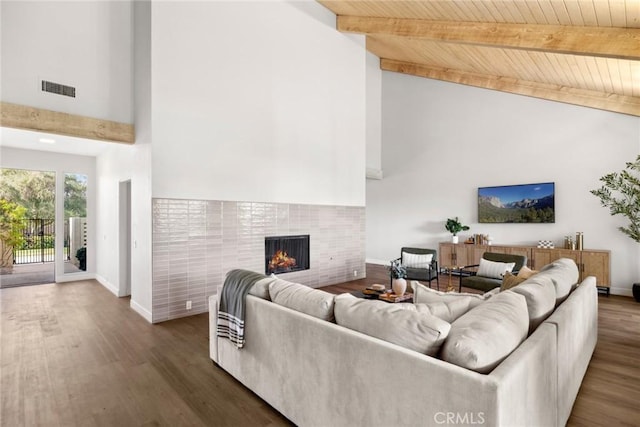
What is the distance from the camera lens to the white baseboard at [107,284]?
5.63 meters

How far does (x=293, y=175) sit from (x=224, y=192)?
1.40m

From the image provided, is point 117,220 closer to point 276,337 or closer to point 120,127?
point 120,127

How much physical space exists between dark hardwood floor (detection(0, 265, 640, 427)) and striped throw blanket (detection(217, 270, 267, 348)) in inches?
16.8

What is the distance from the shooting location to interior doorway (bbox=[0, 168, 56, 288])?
6961 mm

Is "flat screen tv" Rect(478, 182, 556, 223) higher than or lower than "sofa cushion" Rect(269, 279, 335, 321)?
higher

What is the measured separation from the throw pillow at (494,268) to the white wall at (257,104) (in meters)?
2.88

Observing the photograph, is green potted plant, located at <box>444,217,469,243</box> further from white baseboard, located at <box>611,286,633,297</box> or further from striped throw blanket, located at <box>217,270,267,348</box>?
striped throw blanket, located at <box>217,270,267,348</box>

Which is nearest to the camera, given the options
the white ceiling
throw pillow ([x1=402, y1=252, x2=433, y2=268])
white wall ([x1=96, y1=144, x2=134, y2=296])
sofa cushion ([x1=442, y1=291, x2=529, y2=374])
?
sofa cushion ([x1=442, y1=291, x2=529, y2=374])

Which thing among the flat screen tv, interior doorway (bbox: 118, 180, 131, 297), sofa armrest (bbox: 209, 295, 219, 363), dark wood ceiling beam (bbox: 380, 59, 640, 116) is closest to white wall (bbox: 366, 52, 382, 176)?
dark wood ceiling beam (bbox: 380, 59, 640, 116)

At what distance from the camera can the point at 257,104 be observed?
17.2 ft


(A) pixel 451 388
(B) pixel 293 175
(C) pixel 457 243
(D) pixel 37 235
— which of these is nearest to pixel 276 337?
(A) pixel 451 388

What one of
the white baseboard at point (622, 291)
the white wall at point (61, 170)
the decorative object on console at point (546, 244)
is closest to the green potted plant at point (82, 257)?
the white wall at point (61, 170)

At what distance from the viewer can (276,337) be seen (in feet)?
7.04

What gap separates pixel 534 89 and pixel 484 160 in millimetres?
1603
